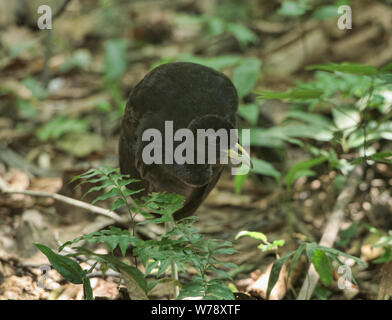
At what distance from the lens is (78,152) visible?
3758 millimetres

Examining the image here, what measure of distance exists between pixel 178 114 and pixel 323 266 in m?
0.77

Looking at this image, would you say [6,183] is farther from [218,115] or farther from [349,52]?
[349,52]

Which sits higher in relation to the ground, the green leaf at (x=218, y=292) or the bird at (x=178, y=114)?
the bird at (x=178, y=114)

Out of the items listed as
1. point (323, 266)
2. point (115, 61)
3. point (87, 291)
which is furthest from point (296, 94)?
point (115, 61)

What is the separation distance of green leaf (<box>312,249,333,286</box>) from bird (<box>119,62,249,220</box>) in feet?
1.61

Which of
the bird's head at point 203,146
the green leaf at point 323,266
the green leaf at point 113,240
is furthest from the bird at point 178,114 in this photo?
the green leaf at point 323,266

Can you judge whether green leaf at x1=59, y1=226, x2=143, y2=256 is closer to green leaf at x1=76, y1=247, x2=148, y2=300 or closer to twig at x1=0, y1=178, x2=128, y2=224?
green leaf at x1=76, y1=247, x2=148, y2=300

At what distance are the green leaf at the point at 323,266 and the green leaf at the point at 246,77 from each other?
1.55 m

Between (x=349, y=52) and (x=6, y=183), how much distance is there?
3.28 metres

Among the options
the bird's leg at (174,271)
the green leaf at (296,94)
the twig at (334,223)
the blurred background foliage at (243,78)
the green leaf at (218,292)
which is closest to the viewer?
the green leaf at (218,292)

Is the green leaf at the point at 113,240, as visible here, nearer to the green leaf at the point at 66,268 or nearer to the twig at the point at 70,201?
the green leaf at the point at 66,268

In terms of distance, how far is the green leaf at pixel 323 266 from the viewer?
1.56 meters

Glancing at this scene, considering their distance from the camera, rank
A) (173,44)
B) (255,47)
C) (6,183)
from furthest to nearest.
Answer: (173,44), (255,47), (6,183)
